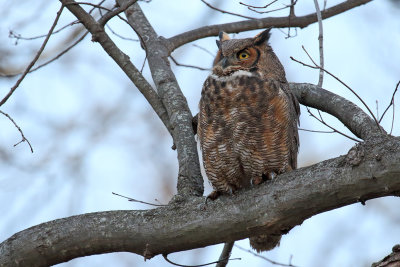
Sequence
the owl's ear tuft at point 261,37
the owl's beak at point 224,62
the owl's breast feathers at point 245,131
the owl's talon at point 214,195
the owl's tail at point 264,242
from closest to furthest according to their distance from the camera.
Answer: the owl's talon at point 214,195
the owl's breast feathers at point 245,131
the owl's tail at point 264,242
the owl's beak at point 224,62
the owl's ear tuft at point 261,37

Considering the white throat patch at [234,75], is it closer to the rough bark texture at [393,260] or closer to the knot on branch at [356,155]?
the knot on branch at [356,155]

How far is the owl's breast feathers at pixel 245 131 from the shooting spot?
3.21 m

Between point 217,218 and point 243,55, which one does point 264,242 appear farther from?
point 243,55

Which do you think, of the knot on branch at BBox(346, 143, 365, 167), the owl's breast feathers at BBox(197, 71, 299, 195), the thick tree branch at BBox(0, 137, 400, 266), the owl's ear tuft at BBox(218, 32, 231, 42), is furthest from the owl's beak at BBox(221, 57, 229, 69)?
the knot on branch at BBox(346, 143, 365, 167)

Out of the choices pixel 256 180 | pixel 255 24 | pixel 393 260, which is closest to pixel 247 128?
pixel 256 180

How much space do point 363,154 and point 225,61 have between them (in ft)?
5.04

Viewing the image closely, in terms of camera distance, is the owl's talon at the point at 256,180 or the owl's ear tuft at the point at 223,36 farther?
the owl's ear tuft at the point at 223,36

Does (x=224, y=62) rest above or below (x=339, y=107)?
above

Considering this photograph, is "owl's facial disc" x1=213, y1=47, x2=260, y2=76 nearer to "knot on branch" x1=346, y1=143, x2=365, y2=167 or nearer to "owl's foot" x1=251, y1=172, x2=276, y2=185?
"owl's foot" x1=251, y1=172, x2=276, y2=185

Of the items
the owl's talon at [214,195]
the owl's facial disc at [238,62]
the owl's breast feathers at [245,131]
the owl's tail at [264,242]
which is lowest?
the owl's tail at [264,242]

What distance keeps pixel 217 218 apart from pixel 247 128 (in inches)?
28.8

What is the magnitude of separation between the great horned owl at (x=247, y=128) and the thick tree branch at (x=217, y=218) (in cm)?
43

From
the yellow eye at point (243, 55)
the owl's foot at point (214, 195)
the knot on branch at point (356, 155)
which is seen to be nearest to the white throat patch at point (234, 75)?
the yellow eye at point (243, 55)

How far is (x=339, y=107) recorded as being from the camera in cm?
349
